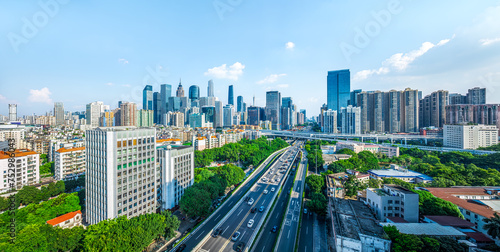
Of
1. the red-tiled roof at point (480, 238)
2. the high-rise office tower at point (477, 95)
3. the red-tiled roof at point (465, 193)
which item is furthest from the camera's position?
the high-rise office tower at point (477, 95)

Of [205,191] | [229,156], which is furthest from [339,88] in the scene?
[205,191]

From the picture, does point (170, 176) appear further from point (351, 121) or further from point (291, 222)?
point (351, 121)

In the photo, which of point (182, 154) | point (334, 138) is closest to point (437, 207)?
point (182, 154)

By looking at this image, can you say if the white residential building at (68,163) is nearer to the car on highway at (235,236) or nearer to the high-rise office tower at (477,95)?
the car on highway at (235,236)

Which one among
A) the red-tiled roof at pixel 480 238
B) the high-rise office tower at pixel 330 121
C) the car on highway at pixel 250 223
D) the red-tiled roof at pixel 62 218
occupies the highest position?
the high-rise office tower at pixel 330 121

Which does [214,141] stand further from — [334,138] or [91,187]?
[334,138]

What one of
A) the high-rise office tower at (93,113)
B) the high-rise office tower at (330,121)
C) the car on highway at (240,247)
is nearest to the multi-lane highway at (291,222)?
the car on highway at (240,247)

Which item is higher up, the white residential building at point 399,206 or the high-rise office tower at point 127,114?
the high-rise office tower at point 127,114

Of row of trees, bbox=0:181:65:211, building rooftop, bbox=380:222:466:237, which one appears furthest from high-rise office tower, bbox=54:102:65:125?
building rooftop, bbox=380:222:466:237
